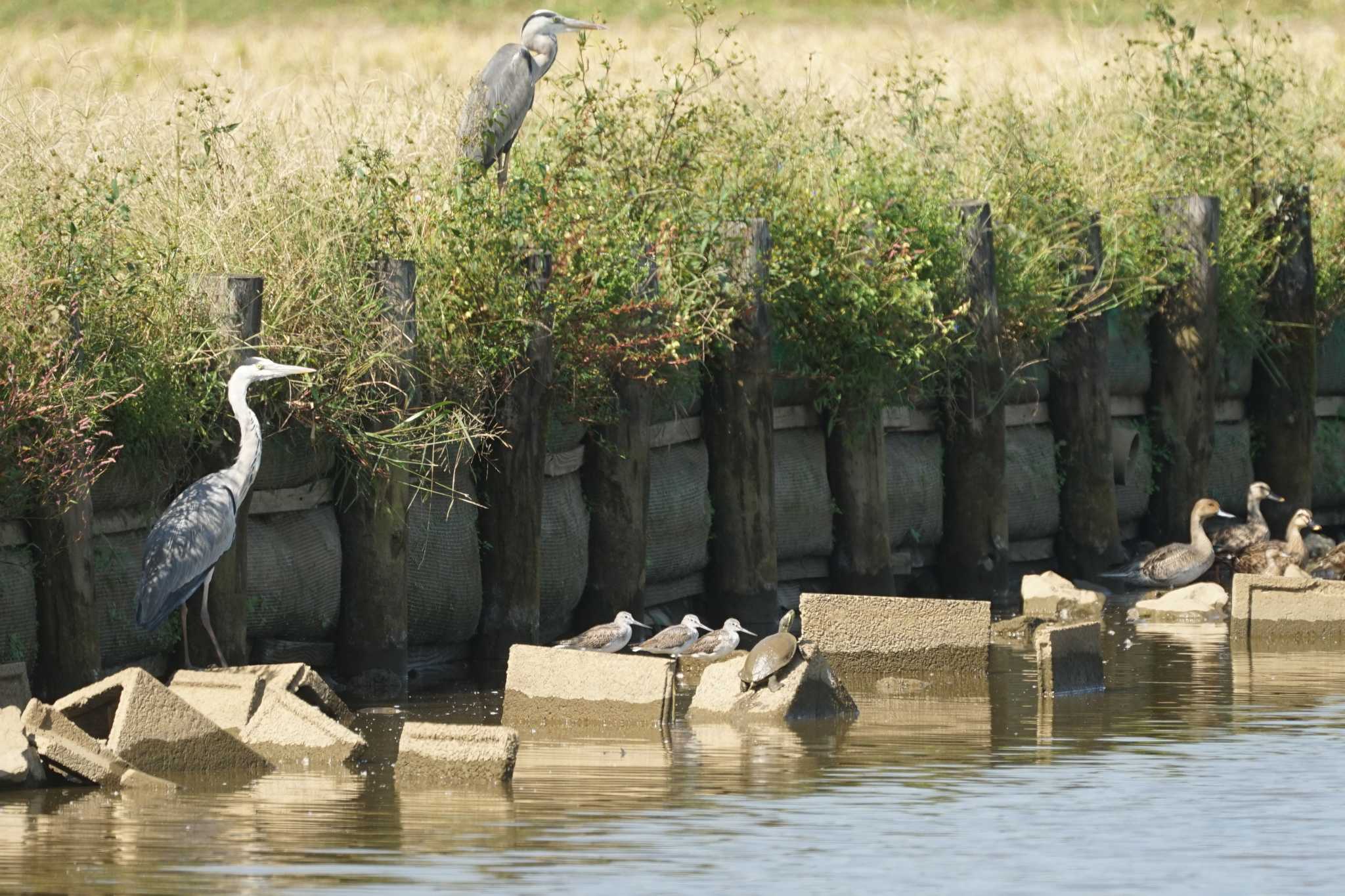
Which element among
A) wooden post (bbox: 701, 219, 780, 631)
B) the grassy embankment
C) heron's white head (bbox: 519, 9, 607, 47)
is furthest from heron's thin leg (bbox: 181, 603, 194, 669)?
heron's white head (bbox: 519, 9, 607, 47)

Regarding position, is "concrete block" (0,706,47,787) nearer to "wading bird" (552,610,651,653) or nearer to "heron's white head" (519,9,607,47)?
"wading bird" (552,610,651,653)

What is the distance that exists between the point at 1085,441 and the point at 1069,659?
438 centimetres

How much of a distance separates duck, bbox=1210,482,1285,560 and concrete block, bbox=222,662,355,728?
25.7ft

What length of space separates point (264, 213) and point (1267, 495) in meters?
7.98

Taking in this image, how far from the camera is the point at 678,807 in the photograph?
7395mm

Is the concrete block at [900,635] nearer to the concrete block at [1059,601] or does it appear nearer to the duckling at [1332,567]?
the concrete block at [1059,601]

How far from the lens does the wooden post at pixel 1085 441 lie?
1423 centimetres

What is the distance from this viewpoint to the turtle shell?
30.5ft

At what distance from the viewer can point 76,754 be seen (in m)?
7.61

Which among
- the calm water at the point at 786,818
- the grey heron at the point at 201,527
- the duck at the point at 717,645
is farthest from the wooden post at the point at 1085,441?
the grey heron at the point at 201,527

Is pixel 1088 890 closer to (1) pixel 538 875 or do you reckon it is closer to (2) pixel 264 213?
(1) pixel 538 875

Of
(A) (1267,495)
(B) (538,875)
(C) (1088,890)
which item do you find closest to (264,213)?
(B) (538,875)

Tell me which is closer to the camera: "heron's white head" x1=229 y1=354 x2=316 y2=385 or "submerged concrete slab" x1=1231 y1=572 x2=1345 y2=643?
"heron's white head" x1=229 y1=354 x2=316 y2=385

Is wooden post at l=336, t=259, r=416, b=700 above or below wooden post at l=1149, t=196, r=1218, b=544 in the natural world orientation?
below
